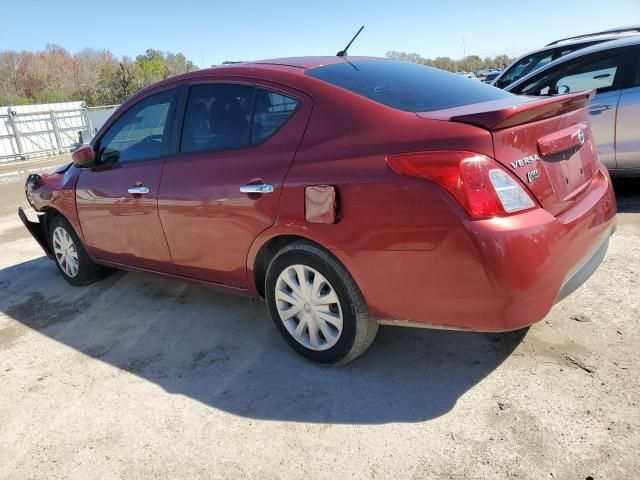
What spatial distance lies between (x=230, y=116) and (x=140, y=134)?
40.9 inches

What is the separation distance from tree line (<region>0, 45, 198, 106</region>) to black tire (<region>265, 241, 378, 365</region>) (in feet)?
142

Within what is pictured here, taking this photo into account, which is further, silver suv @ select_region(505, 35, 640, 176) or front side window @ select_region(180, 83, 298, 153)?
silver suv @ select_region(505, 35, 640, 176)

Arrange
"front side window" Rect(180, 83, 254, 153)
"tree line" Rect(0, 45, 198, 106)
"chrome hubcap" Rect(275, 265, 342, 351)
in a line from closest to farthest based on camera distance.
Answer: "chrome hubcap" Rect(275, 265, 342, 351) < "front side window" Rect(180, 83, 254, 153) < "tree line" Rect(0, 45, 198, 106)

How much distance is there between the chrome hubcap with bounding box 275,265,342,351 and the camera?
2883 millimetres

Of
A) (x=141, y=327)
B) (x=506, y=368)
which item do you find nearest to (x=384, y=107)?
(x=506, y=368)

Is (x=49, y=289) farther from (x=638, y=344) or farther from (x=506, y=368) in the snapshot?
(x=638, y=344)

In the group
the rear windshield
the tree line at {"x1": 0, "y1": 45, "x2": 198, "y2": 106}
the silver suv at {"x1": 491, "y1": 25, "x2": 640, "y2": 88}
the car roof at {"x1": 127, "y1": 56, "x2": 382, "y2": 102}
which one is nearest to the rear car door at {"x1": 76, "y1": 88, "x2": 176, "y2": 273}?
the car roof at {"x1": 127, "y1": 56, "x2": 382, "y2": 102}

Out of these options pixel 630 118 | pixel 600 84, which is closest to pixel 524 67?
pixel 600 84

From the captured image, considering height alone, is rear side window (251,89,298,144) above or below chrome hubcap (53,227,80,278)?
above

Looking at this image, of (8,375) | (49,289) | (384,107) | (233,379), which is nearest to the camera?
(384,107)

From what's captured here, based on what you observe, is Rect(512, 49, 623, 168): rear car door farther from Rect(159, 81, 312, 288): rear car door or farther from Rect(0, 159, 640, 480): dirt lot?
Rect(159, 81, 312, 288): rear car door

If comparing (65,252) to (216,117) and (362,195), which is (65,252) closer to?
(216,117)

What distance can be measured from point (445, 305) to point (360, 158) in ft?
2.66

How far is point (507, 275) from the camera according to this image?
226cm
